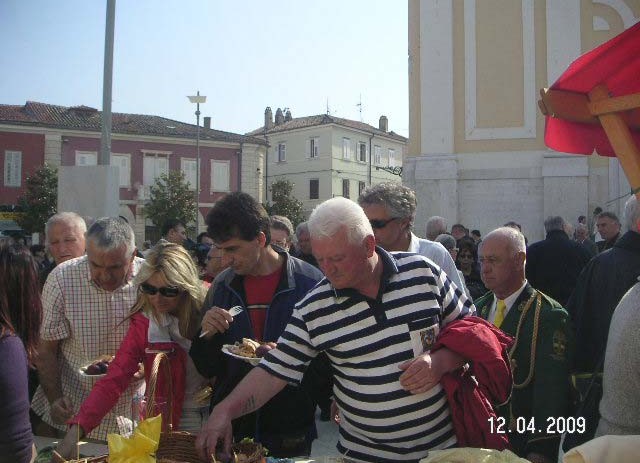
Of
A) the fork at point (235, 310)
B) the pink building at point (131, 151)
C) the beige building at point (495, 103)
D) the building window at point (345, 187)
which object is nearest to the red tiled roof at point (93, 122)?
the pink building at point (131, 151)

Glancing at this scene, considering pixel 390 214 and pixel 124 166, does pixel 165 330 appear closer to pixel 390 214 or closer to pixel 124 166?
pixel 390 214

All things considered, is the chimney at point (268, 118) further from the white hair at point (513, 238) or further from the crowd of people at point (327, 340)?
the white hair at point (513, 238)

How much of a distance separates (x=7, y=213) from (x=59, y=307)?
37.8m

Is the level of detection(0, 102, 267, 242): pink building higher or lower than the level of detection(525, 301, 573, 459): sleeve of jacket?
higher

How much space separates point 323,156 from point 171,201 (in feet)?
53.6

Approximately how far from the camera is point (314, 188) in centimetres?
5241

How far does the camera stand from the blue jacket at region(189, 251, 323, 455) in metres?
2.90

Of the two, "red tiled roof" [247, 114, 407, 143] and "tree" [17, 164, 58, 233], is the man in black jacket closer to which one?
"tree" [17, 164, 58, 233]

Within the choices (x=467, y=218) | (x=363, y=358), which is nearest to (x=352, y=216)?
(x=363, y=358)

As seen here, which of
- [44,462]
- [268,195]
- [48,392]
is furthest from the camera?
[268,195]

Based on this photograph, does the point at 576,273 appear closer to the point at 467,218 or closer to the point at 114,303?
the point at 114,303

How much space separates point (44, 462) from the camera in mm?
2258

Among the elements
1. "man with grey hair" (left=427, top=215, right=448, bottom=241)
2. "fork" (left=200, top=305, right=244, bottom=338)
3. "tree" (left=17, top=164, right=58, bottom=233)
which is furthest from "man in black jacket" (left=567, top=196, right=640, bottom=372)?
"tree" (left=17, top=164, right=58, bottom=233)

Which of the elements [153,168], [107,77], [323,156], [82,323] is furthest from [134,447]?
[323,156]
